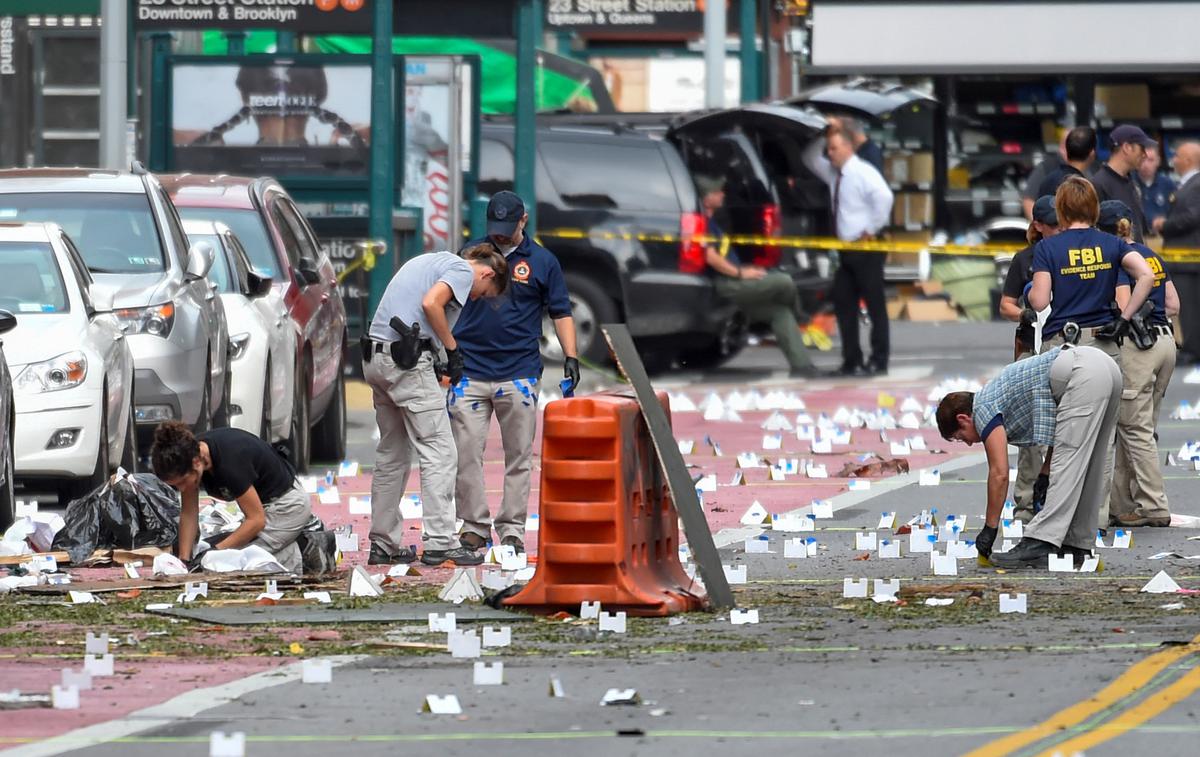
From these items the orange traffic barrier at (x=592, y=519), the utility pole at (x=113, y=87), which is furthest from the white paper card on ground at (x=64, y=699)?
the utility pole at (x=113, y=87)

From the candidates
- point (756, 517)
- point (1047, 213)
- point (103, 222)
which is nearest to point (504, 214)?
point (756, 517)

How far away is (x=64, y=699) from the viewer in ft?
26.2

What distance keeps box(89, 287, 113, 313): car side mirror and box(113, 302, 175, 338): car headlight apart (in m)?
0.11

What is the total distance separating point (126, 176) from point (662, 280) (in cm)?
765

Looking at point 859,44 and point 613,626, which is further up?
point 859,44

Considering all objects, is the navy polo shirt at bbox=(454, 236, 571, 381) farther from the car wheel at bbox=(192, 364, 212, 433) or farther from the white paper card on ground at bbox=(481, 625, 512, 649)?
the white paper card on ground at bbox=(481, 625, 512, 649)

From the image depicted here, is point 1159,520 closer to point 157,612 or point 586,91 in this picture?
point 157,612

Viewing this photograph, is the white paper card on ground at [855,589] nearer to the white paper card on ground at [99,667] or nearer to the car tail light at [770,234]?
the white paper card on ground at [99,667]

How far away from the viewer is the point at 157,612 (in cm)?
1022

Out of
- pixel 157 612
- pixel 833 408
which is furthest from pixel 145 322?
pixel 833 408

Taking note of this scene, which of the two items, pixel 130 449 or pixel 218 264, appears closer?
pixel 130 449

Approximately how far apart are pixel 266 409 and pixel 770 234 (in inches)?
377

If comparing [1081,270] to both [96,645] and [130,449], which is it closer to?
[130,449]

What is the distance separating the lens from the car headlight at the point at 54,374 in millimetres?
13852
